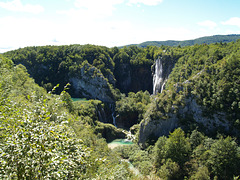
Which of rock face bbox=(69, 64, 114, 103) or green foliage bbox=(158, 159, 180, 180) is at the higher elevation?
rock face bbox=(69, 64, 114, 103)

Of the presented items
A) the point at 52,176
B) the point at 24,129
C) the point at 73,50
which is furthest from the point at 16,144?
the point at 73,50

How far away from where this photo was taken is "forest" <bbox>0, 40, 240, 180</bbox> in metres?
7.00

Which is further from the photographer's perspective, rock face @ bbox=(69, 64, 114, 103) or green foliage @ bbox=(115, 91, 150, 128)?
rock face @ bbox=(69, 64, 114, 103)

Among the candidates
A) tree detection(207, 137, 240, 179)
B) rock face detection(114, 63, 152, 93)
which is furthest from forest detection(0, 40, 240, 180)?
rock face detection(114, 63, 152, 93)

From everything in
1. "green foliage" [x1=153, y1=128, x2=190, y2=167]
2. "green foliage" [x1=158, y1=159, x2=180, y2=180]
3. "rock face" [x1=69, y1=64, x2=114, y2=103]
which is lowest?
"green foliage" [x1=158, y1=159, x2=180, y2=180]

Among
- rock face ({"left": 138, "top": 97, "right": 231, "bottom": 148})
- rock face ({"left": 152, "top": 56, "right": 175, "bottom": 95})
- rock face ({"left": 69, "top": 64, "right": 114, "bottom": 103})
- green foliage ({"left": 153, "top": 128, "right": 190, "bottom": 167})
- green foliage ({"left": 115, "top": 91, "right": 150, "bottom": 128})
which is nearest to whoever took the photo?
green foliage ({"left": 153, "top": 128, "right": 190, "bottom": 167})

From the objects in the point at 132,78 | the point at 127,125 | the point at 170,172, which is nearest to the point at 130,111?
the point at 127,125

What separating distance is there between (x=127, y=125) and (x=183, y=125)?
1107 inches

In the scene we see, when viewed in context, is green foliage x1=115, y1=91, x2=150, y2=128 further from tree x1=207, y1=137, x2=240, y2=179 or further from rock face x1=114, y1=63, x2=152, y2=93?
tree x1=207, y1=137, x2=240, y2=179

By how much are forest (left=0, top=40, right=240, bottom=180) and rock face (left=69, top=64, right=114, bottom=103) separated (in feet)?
1.52

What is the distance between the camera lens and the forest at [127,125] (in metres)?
7.00

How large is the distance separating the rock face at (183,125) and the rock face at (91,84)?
33135mm

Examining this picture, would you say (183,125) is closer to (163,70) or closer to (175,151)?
A: (175,151)

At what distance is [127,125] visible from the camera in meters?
68.7
